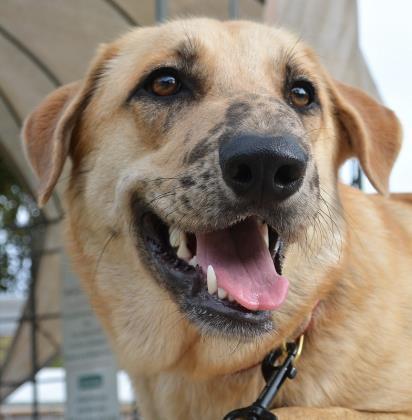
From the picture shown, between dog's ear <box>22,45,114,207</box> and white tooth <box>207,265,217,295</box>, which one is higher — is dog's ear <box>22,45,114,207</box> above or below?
above

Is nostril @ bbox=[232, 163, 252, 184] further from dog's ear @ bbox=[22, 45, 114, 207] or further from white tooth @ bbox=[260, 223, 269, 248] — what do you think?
dog's ear @ bbox=[22, 45, 114, 207]

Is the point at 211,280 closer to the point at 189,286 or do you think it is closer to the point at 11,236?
the point at 189,286

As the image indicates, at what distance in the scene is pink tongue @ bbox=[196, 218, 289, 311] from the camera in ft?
6.81

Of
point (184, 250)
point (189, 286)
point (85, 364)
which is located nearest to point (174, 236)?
point (184, 250)

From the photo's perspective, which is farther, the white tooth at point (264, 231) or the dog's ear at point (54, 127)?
the dog's ear at point (54, 127)

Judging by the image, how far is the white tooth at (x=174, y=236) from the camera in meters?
2.25

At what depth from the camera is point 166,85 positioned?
2570mm

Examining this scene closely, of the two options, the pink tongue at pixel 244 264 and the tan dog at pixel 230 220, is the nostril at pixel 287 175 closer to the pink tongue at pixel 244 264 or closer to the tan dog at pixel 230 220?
the tan dog at pixel 230 220

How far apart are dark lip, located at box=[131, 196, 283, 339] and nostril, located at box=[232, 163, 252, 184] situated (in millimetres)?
392

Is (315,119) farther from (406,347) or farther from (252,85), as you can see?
(406,347)

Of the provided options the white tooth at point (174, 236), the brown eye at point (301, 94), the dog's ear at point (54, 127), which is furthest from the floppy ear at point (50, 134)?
the brown eye at point (301, 94)

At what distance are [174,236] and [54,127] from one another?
0.82 meters

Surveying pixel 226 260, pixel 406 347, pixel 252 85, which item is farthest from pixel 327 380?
pixel 252 85

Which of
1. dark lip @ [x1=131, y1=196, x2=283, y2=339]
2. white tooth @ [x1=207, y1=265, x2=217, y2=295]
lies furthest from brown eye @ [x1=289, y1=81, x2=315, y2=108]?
white tooth @ [x1=207, y1=265, x2=217, y2=295]
